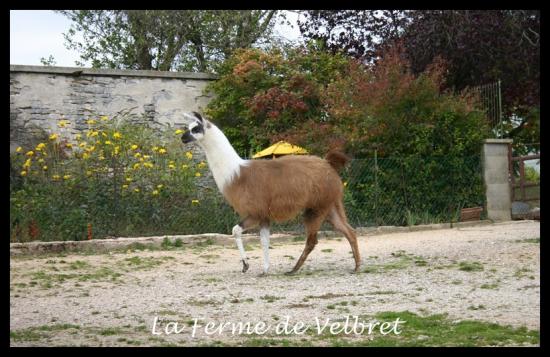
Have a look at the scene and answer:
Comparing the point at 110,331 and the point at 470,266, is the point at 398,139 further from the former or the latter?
the point at 110,331

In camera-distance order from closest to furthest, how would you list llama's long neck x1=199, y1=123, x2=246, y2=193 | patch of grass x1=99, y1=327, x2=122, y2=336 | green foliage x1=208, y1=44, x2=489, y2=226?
patch of grass x1=99, y1=327, x2=122, y2=336, llama's long neck x1=199, y1=123, x2=246, y2=193, green foliage x1=208, y1=44, x2=489, y2=226

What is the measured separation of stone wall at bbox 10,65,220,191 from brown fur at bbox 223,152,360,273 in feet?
30.0

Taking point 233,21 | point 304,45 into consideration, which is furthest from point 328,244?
point 233,21

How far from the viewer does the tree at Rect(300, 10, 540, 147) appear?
22.2 meters

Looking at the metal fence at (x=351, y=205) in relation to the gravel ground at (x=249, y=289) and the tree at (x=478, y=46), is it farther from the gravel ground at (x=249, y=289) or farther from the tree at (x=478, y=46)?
the tree at (x=478, y=46)

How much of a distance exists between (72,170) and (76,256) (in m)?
2.63

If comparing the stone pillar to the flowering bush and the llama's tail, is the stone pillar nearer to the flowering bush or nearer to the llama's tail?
the flowering bush

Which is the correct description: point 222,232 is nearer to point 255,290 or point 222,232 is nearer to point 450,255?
point 450,255

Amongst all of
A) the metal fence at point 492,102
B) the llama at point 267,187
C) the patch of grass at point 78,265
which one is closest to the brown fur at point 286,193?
the llama at point 267,187

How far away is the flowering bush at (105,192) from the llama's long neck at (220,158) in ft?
14.0

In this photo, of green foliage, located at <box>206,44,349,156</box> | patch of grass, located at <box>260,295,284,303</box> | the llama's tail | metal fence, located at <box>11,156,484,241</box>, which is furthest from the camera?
green foliage, located at <box>206,44,349,156</box>

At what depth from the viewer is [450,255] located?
39.3ft

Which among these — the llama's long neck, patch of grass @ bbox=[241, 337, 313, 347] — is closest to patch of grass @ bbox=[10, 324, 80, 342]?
patch of grass @ bbox=[241, 337, 313, 347]

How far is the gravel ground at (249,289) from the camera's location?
7109 millimetres
